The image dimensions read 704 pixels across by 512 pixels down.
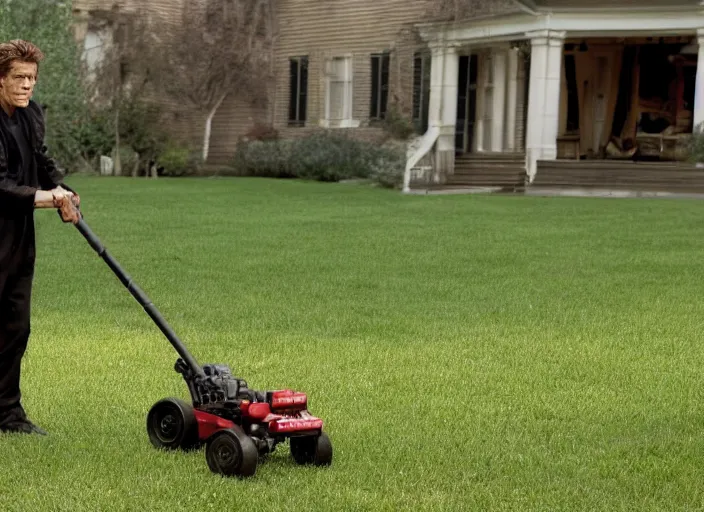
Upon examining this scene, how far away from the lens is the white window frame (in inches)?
1485

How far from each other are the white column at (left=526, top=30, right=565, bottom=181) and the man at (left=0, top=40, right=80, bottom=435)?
25051 millimetres

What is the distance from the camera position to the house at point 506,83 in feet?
100

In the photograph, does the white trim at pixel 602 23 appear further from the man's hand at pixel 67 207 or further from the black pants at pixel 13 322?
the man's hand at pixel 67 207

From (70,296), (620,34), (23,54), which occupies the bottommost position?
(70,296)

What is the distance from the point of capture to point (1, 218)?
6230 mm

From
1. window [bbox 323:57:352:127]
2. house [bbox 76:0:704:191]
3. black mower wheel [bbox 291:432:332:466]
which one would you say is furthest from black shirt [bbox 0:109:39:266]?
window [bbox 323:57:352:127]

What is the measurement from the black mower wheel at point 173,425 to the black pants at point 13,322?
76cm

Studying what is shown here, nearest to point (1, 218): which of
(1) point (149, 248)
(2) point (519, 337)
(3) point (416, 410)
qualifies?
(3) point (416, 410)

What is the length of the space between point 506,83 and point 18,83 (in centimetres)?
2889

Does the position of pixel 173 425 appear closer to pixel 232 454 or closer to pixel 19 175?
pixel 232 454

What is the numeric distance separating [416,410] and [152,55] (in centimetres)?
3354

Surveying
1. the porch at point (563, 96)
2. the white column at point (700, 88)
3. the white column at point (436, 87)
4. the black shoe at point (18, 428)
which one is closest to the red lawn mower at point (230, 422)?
the black shoe at point (18, 428)

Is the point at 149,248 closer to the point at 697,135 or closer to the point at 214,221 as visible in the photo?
the point at 214,221

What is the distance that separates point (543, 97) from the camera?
101ft
